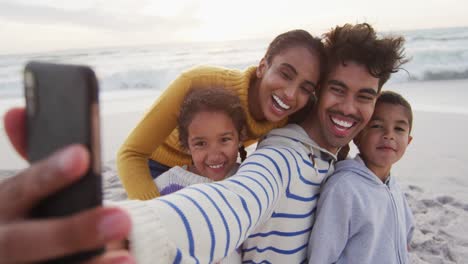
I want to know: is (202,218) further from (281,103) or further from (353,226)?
(281,103)

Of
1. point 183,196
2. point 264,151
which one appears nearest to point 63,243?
point 183,196

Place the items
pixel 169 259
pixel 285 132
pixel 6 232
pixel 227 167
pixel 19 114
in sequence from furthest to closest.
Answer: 1. pixel 227 167
2. pixel 285 132
3. pixel 169 259
4. pixel 19 114
5. pixel 6 232

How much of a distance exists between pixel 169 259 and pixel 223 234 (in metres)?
0.24

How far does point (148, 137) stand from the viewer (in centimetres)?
229

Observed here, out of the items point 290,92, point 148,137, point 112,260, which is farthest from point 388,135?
point 112,260

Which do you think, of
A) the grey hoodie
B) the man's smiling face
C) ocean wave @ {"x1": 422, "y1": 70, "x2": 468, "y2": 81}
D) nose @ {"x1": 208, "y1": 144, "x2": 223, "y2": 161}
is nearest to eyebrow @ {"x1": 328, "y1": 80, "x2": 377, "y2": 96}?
the man's smiling face

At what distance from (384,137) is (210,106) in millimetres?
1037

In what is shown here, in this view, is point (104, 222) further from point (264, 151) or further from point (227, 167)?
point (227, 167)

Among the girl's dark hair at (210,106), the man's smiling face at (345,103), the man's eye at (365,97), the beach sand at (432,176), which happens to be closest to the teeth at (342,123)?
the man's smiling face at (345,103)

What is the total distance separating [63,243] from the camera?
47 centimetres

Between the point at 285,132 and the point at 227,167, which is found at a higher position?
the point at 285,132

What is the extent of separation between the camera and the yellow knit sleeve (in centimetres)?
228

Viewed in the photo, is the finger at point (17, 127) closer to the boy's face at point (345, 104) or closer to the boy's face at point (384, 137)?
the boy's face at point (345, 104)

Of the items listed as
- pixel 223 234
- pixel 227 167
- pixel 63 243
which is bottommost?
pixel 227 167
